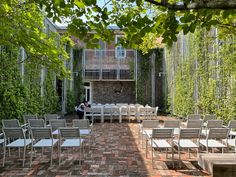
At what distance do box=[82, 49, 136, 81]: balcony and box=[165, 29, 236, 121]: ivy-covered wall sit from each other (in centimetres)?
382

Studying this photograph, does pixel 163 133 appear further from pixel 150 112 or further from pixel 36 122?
pixel 150 112

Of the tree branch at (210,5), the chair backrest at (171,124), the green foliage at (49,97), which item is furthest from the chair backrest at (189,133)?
the green foliage at (49,97)

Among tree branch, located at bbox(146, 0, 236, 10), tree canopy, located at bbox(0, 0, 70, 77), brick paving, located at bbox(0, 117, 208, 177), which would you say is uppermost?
tree canopy, located at bbox(0, 0, 70, 77)

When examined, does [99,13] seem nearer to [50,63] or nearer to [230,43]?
[50,63]

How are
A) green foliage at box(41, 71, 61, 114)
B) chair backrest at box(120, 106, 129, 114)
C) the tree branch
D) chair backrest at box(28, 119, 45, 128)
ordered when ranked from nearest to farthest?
the tree branch, chair backrest at box(28, 119, 45, 128), green foliage at box(41, 71, 61, 114), chair backrest at box(120, 106, 129, 114)

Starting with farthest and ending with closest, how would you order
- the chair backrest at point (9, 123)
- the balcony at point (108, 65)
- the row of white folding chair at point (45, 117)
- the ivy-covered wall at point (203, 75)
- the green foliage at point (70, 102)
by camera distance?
the balcony at point (108, 65)
the green foliage at point (70, 102)
the ivy-covered wall at point (203, 75)
the row of white folding chair at point (45, 117)
the chair backrest at point (9, 123)

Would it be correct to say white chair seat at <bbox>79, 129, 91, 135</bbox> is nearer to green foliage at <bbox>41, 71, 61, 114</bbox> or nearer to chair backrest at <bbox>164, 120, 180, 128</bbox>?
chair backrest at <bbox>164, 120, 180, 128</bbox>

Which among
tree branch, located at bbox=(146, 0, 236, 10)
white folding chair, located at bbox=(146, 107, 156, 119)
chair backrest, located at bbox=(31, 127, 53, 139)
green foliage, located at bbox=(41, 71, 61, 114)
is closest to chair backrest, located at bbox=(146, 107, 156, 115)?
white folding chair, located at bbox=(146, 107, 156, 119)

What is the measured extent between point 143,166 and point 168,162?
67 cm

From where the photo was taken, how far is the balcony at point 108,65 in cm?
2105

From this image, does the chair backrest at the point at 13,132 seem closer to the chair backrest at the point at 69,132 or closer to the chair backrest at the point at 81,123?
the chair backrest at the point at 69,132

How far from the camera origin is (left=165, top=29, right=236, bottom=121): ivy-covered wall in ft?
30.1

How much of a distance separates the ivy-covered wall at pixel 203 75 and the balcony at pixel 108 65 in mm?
3824

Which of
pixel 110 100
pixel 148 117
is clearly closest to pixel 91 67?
pixel 110 100
